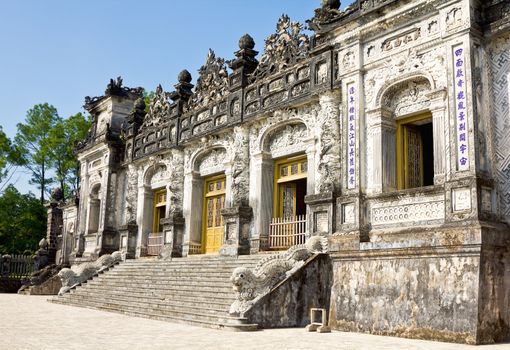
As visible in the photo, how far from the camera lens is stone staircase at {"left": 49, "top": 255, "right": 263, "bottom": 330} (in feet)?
34.6

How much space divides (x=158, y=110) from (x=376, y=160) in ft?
33.5

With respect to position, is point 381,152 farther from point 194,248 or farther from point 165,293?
point 194,248

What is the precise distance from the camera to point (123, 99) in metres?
21.4

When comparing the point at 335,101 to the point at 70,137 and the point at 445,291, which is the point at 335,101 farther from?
the point at 70,137

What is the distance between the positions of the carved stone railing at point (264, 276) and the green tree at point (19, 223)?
2363 centimetres

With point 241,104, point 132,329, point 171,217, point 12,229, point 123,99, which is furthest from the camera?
point 12,229

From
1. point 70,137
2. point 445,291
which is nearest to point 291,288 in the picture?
point 445,291

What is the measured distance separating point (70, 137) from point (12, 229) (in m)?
6.00

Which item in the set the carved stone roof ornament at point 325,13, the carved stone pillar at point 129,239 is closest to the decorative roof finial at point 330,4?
the carved stone roof ornament at point 325,13

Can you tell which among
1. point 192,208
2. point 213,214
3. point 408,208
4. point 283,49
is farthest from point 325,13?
point 192,208

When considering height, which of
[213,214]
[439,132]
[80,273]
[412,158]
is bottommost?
[80,273]

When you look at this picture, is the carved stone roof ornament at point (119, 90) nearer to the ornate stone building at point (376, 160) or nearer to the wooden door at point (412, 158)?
the ornate stone building at point (376, 160)

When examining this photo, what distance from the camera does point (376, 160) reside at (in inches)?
408

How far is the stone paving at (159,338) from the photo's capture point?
7.29m
